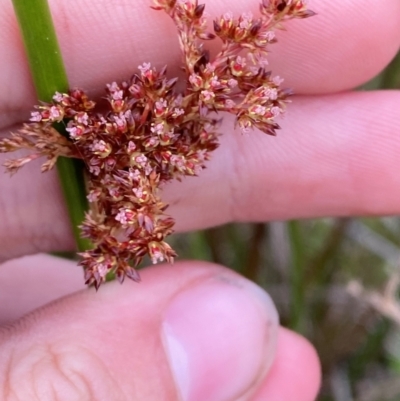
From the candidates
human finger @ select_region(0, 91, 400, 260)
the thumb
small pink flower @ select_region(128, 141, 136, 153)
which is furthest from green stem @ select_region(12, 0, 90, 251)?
human finger @ select_region(0, 91, 400, 260)

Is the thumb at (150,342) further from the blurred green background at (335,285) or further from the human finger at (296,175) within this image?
the blurred green background at (335,285)

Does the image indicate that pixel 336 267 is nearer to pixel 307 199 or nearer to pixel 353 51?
pixel 307 199

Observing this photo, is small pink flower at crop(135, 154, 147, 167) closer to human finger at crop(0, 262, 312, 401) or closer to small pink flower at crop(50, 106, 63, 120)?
small pink flower at crop(50, 106, 63, 120)

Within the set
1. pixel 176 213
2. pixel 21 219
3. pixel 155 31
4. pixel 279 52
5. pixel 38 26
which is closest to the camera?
pixel 38 26

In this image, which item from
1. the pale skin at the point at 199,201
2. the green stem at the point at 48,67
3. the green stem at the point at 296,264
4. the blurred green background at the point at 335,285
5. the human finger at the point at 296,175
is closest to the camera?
the green stem at the point at 48,67

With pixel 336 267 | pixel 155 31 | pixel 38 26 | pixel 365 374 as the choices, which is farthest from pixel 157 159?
pixel 365 374

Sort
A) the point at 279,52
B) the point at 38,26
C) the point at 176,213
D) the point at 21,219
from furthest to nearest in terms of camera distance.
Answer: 1. the point at 176,213
2. the point at 21,219
3. the point at 279,52
4. the point at 38,26

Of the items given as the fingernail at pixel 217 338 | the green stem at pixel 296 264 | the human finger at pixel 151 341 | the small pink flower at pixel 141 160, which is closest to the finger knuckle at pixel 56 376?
the human finger at pixel 151 341

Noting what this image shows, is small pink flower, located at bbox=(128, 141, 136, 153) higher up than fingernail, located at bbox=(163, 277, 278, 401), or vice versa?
small pink flower, located at bbox=(128, 141, 136, 153)
